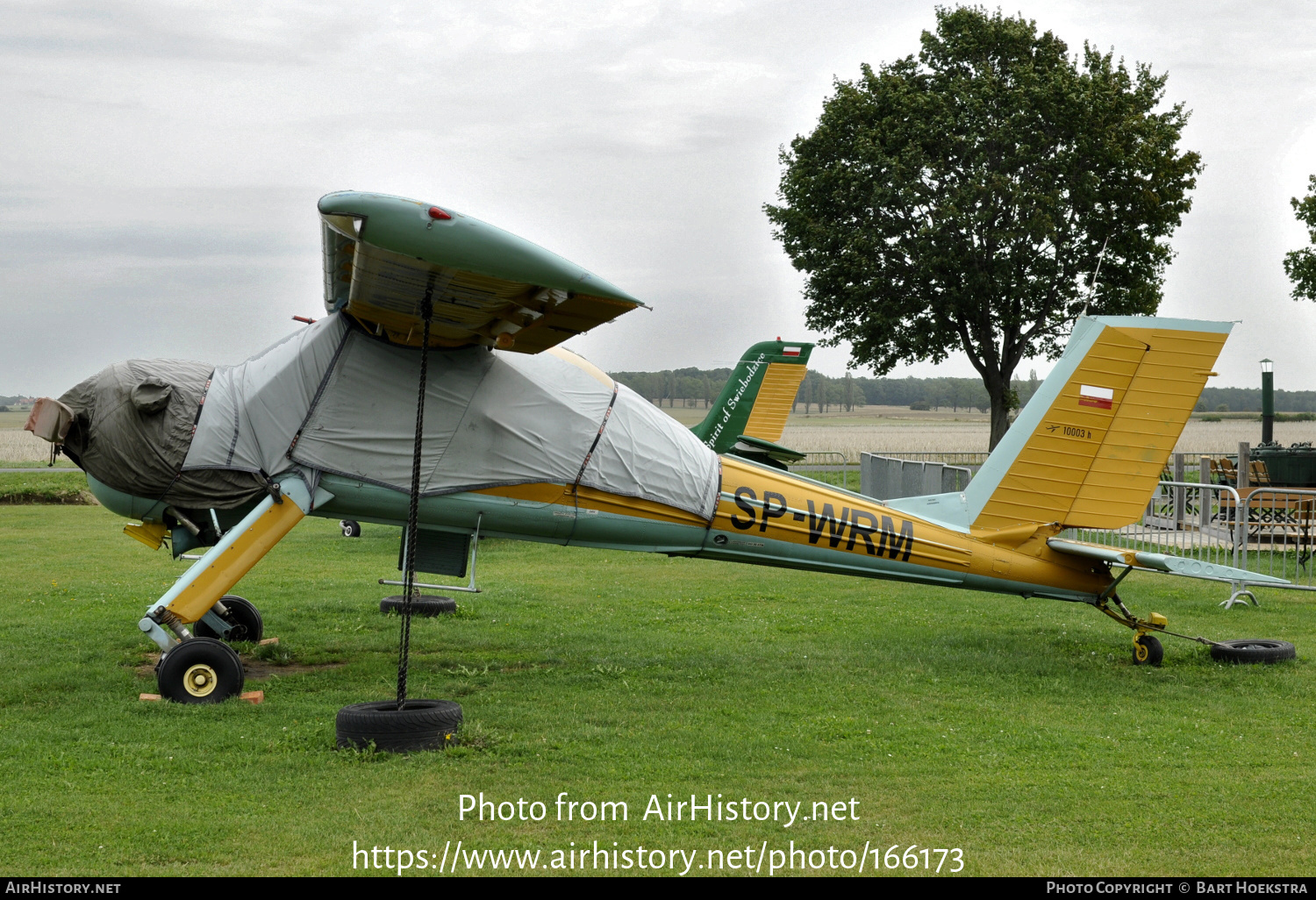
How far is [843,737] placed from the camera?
697 cm

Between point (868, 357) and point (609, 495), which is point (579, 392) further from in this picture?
point (868, 357)

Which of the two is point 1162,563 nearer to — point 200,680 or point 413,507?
point 413,507

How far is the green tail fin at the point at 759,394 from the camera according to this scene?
73.3 ft

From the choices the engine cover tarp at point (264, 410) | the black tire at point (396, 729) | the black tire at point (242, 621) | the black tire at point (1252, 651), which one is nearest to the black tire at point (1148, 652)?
the black tire at point (1252, 651)

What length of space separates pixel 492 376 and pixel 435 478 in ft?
3.17

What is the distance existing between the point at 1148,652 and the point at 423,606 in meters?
7.56

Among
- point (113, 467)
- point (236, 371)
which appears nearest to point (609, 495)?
point (236, 371)

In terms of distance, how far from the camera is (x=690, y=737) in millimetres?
6973

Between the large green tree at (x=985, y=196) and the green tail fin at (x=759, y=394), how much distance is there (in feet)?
38.8

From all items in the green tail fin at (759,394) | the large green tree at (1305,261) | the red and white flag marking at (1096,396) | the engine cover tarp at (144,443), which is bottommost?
the engine cover tarp at (144,443)

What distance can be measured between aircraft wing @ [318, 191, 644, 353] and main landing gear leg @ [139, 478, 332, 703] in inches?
65.2

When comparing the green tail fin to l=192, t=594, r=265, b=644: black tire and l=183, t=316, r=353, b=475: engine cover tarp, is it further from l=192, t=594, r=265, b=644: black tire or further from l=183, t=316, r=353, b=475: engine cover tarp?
Result: l=183, t=316, r=353, b=475: engine cover tarp

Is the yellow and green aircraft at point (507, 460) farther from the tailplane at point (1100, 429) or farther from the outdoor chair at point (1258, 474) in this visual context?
the outdoor chair at point (1258, 474)

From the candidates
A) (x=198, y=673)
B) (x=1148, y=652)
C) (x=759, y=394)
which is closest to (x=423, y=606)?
(x=198, y=673)
